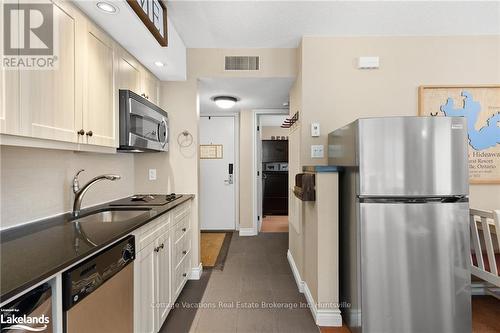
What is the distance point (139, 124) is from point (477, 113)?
322cm

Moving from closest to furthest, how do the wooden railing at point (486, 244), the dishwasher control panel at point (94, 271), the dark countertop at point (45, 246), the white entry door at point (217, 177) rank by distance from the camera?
the dark countertop at point (45, 246) < the dishwasher control panel at point (94, 271) < the wooden railing at point (486, 244) < the white entry door at point (217, 177)

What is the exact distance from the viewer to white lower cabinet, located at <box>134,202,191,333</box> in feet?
4.91

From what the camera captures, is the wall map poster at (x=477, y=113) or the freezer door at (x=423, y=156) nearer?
the freezer door at (x=423, y=156)

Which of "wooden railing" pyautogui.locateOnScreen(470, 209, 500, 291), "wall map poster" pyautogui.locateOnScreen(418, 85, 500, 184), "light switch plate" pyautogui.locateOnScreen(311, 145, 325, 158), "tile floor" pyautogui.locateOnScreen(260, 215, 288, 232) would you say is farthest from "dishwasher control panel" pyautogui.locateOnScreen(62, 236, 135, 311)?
"tile floor" pyautogui.locateOnScreen(260, 215, 288, 232)

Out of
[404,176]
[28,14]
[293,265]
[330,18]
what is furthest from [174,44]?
[293,265]

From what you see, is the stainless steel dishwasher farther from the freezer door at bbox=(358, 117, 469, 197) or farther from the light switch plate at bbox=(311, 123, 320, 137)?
the light switch plate at bbox=(311, 123, 320, 137)

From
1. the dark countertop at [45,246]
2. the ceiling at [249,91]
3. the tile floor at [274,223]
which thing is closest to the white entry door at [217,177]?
the ceiling at [249,91]

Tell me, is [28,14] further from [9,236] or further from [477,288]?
[477,288]

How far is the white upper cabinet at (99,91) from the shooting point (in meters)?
Result: 1.56

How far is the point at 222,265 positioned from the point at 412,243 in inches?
86.4

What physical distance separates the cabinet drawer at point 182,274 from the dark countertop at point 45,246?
34.2 inches

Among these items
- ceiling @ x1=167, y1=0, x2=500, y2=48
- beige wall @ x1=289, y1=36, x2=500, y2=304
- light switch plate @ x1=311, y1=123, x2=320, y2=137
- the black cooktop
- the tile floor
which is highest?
ceiling @ x1=167, y1=0, x2=500, y2=48

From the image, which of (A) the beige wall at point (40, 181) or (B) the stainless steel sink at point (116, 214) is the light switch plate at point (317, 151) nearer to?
(B) the stainless steel sink at point (116, 214)

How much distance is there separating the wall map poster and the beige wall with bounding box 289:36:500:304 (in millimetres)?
83
